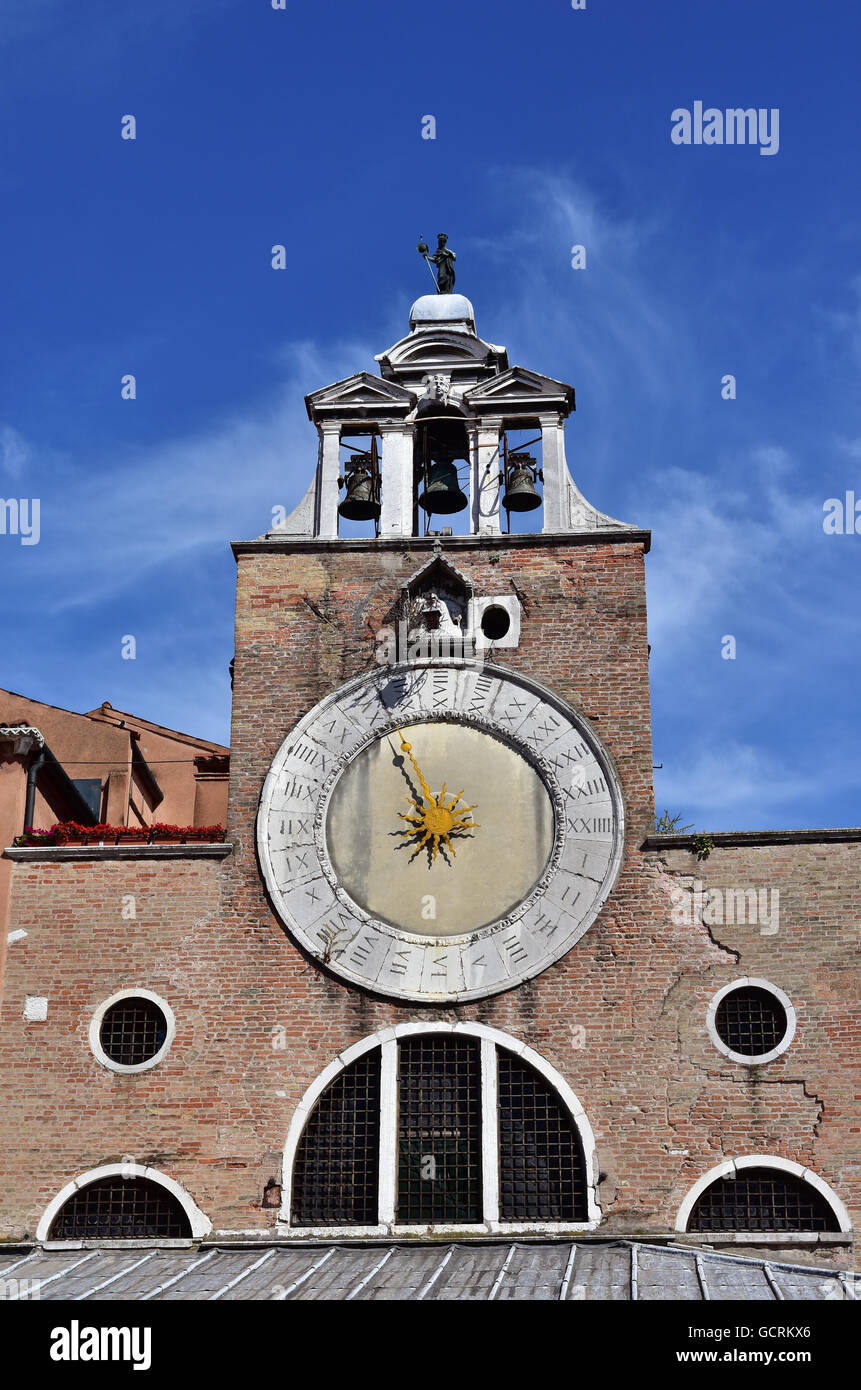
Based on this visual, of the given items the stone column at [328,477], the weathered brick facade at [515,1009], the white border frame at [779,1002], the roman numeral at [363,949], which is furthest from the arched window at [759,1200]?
the stone column at [328,477]

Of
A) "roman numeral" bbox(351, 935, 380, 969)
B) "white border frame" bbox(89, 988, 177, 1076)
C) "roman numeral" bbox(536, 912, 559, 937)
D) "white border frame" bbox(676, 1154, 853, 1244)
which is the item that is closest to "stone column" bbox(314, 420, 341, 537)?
"roman numeral" bbox(351, 935, 380, 969)

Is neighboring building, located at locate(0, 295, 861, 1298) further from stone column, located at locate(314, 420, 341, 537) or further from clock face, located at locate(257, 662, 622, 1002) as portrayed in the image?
stone column, located at locate(314, 420, 341, 537)

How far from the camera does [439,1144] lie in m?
17.2

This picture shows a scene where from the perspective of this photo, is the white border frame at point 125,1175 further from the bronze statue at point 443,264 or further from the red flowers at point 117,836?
the bronze statue at point 443,264

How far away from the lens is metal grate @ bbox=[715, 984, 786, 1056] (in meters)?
17.2

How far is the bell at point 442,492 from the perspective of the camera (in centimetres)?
2133

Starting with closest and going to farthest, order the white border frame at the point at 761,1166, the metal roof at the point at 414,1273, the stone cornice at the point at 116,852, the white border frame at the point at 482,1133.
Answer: the metal roof at the point at 414,1273 → the white border frame at the point at 761,1166 → the white border frame at the point at 482,1133 → the stone cornice at the point at 116,852

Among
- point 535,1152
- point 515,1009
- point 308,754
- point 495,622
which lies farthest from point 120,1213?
point 495,622

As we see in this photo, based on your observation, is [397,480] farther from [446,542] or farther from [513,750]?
[513,750]

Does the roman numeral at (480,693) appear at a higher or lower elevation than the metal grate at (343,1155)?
higher

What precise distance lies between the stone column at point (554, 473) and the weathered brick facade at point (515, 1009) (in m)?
1.58

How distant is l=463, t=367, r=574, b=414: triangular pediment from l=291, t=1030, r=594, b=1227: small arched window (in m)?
8.27

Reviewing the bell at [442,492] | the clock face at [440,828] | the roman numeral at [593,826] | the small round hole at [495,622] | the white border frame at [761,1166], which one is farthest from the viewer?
the bell at [442,492]
